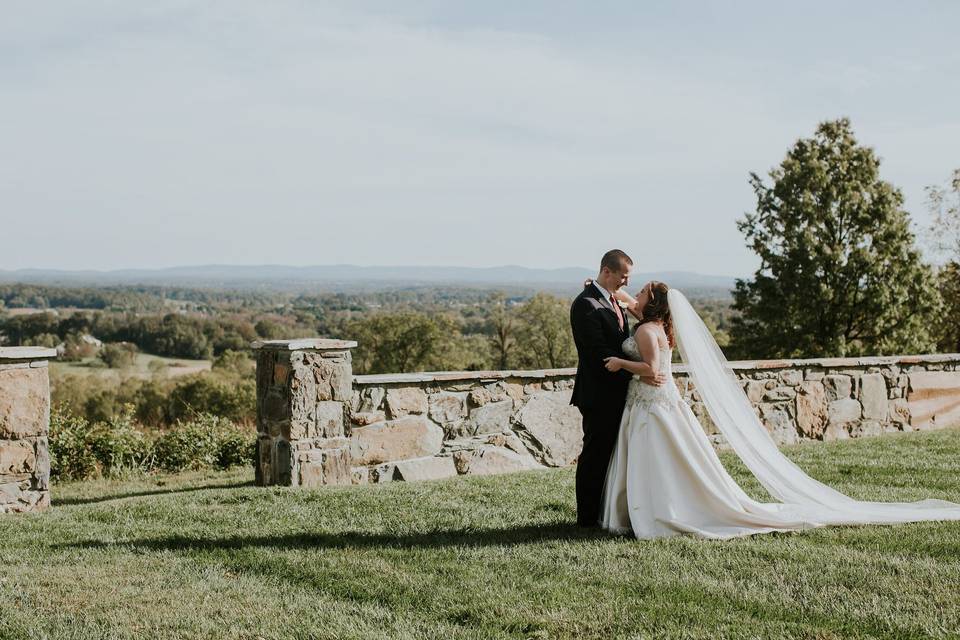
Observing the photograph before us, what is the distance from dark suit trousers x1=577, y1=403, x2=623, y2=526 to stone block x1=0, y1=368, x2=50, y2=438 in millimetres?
A: 4138

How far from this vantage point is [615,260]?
233 inches

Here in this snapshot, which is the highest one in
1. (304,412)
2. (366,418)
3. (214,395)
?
(304,412)

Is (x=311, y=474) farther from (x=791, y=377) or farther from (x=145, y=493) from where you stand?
(x=791, y=377)

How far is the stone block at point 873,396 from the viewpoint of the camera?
34.9 ft

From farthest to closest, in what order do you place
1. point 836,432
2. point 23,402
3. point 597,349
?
point 836,432 → point 23,402 → point 597,349

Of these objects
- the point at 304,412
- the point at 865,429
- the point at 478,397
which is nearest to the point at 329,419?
the point at 304,412

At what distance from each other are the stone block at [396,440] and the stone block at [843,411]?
4934mm

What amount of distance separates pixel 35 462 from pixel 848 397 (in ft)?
28.3

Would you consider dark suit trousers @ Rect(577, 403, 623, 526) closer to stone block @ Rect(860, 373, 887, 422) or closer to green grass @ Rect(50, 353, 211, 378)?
stone block @ Rect(860, 373, 887, 422)

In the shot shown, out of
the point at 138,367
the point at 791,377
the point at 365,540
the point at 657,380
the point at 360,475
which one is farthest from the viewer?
the point at 138,367

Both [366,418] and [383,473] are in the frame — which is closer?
[366,418]

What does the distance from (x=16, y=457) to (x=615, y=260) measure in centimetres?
480

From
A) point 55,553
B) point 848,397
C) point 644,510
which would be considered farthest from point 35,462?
point 848,397

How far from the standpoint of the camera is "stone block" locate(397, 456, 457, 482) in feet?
27.1
